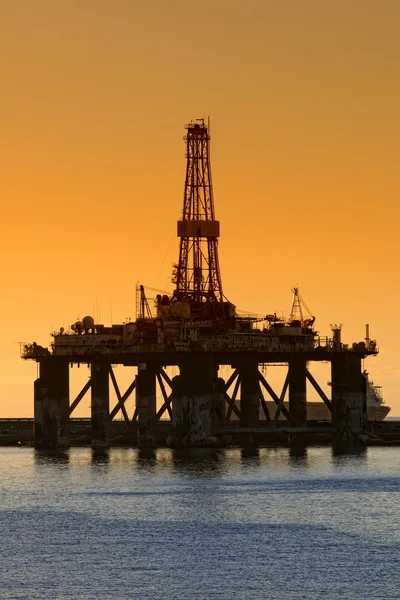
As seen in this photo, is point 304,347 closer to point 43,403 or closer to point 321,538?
point 43,403

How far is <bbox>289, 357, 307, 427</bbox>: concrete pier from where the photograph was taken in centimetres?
16850

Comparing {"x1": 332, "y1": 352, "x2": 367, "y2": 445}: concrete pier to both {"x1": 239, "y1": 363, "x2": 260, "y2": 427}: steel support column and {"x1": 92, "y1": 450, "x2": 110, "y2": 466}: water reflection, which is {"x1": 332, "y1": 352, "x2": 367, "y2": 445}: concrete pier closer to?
{"x1": 239, "y1": 363, "x2": 260, "y2": 427}: steel support column

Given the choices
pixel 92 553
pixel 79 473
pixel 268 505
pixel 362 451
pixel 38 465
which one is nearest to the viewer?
pixel 92 553

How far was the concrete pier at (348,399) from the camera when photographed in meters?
158

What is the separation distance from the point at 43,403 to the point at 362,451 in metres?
29.8

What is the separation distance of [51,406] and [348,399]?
1081 inches

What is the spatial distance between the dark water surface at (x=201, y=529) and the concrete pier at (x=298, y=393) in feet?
64.4

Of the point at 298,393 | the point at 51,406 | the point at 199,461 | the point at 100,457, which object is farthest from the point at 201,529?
the point at 298,393

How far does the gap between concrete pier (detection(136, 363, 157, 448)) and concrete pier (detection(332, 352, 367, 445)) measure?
16.9m

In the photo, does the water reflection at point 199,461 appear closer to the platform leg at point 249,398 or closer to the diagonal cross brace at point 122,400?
the platform leg at point 249,398

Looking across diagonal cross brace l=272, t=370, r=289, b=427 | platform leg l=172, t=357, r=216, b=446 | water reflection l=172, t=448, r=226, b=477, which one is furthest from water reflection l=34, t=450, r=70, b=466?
diagonal cross brace l=272, t=370, r=289, b=427

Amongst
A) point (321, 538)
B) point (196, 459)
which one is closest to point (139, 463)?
point (196, 459)

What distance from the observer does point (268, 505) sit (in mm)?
111875

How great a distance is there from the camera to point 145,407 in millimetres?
161125
